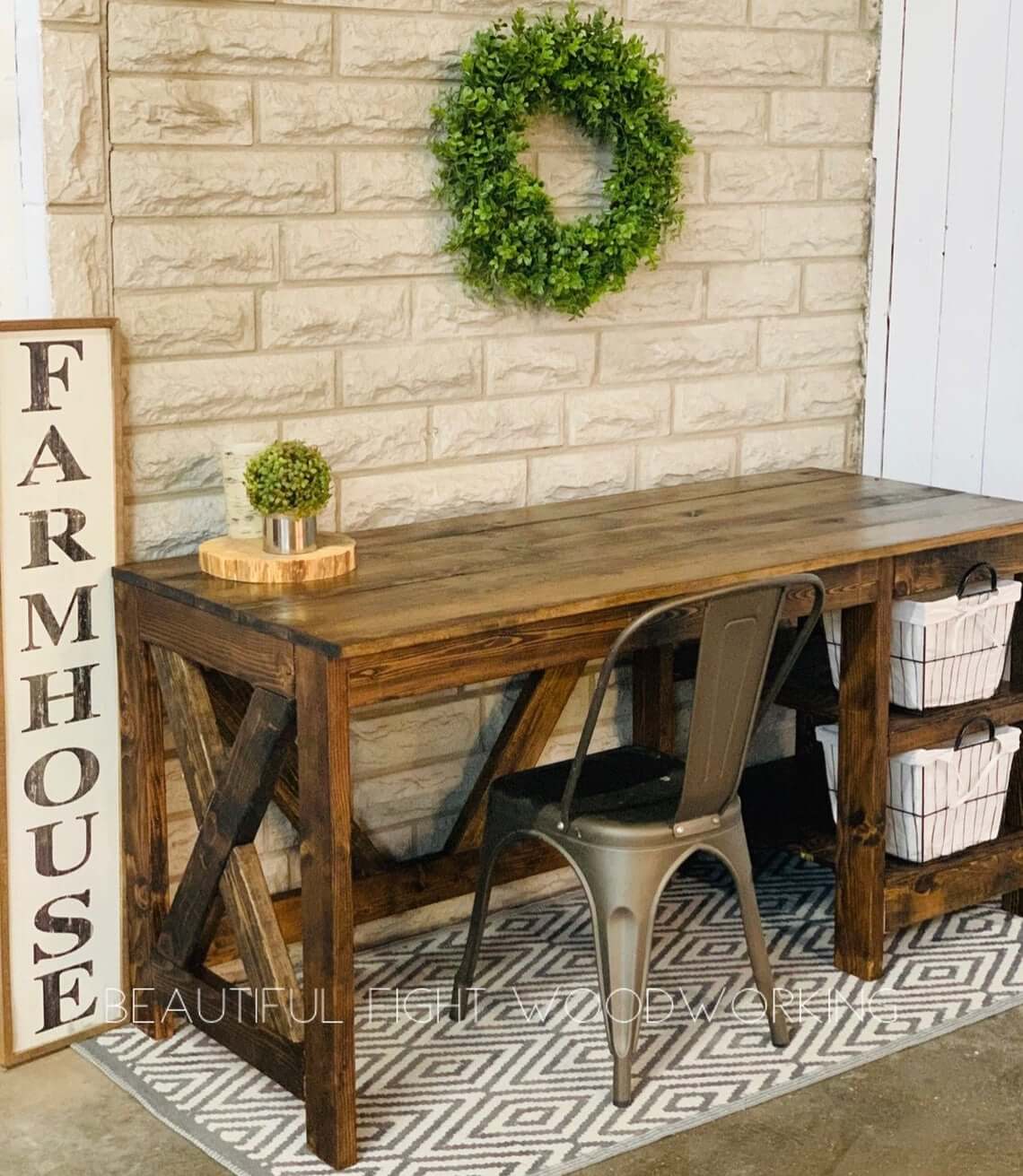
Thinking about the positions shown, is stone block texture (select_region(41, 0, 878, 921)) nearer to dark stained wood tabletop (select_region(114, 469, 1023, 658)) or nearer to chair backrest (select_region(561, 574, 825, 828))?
dark stained wood tabletop (select_region(114, 469, 1023, 658))

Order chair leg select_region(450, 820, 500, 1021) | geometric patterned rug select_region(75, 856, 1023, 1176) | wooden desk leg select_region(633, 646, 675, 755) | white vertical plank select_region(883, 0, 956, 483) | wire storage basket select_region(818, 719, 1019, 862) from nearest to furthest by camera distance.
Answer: geometric patterned rug select_region(75, 856, 1023, 1176)
chair leg select_region(450, 820, 500, 1021)
wire storage basket select_region(818, 719, 1019, 862)
wooden desk leg select_region(633, 646, 675, 755)
white vertical plank select_region(883, 0, 956, 483)

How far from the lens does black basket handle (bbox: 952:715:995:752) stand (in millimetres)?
3109

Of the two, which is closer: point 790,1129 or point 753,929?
point 790,1129

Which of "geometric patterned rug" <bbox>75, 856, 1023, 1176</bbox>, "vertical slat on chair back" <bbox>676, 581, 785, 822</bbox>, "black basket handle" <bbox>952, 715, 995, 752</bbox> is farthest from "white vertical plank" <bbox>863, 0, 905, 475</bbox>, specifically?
"vertical slat on chair back" <bbox>676, 581, 785, 822</bbox>

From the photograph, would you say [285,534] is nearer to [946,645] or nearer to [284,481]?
[284,481]

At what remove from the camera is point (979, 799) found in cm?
319

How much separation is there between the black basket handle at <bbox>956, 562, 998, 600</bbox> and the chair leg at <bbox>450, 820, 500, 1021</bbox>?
3.14 ft

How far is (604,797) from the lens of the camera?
2736 millimetres

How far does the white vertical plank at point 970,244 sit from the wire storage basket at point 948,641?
2.00 feet

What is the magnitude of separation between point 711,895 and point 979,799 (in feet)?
1.91

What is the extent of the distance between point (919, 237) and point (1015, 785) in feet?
3.95

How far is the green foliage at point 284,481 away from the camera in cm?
259

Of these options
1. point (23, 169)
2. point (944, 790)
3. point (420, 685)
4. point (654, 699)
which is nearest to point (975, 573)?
point (944, 790)

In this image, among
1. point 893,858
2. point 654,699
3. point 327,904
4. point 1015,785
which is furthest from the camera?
point 654,699
